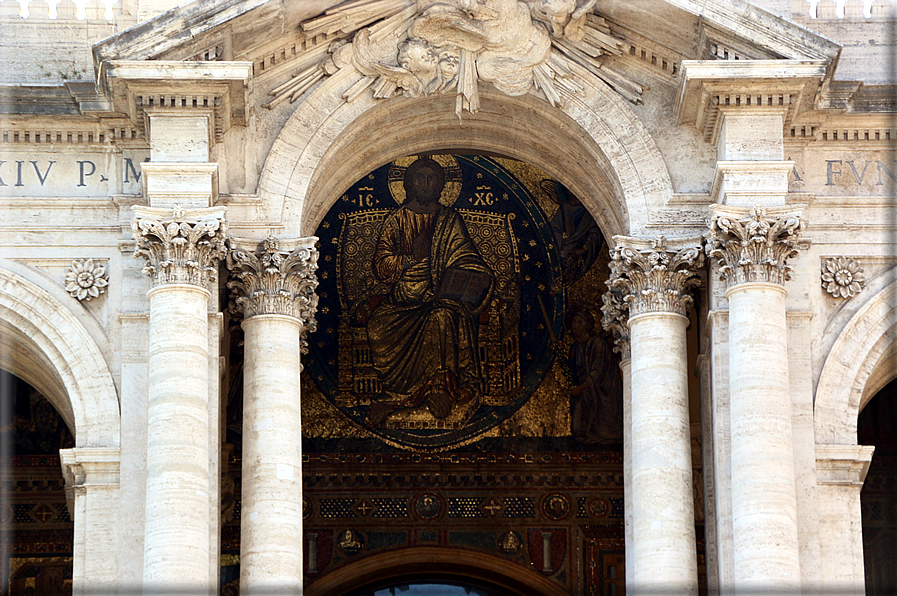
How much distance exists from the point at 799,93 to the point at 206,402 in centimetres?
696

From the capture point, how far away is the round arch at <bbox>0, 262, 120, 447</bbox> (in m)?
20.3

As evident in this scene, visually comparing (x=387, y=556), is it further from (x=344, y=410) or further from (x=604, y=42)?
(x=604, y=42)

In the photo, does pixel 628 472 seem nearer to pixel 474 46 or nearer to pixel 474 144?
pixel 474 144

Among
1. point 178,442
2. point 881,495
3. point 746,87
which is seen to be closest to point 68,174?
point 178,442

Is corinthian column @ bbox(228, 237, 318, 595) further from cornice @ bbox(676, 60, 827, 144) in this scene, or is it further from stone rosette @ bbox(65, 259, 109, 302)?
cornice @ bbox(676, 60, 827, 144)

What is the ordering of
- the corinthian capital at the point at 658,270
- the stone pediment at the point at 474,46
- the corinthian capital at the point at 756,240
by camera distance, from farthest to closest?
1. the stone pediment at the point at 474,46
2. the corinthian capital at the point at 658,270
3. the corinthian capital at the point at 756,240

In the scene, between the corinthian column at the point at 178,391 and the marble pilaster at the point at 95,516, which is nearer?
the corinthian column at the point at 178,391

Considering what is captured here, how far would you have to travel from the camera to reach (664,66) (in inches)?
844

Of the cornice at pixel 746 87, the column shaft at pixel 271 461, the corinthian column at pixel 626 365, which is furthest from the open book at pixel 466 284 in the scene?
the column shaft at pixel 271 461

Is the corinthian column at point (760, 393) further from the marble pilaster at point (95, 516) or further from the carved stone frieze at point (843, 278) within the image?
the marble pilaster at point (95, 516)

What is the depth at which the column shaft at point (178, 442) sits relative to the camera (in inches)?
736

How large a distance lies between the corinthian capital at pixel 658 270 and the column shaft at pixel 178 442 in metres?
4.45

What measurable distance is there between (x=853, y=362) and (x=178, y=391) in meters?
7.13

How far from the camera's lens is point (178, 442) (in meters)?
19.0
